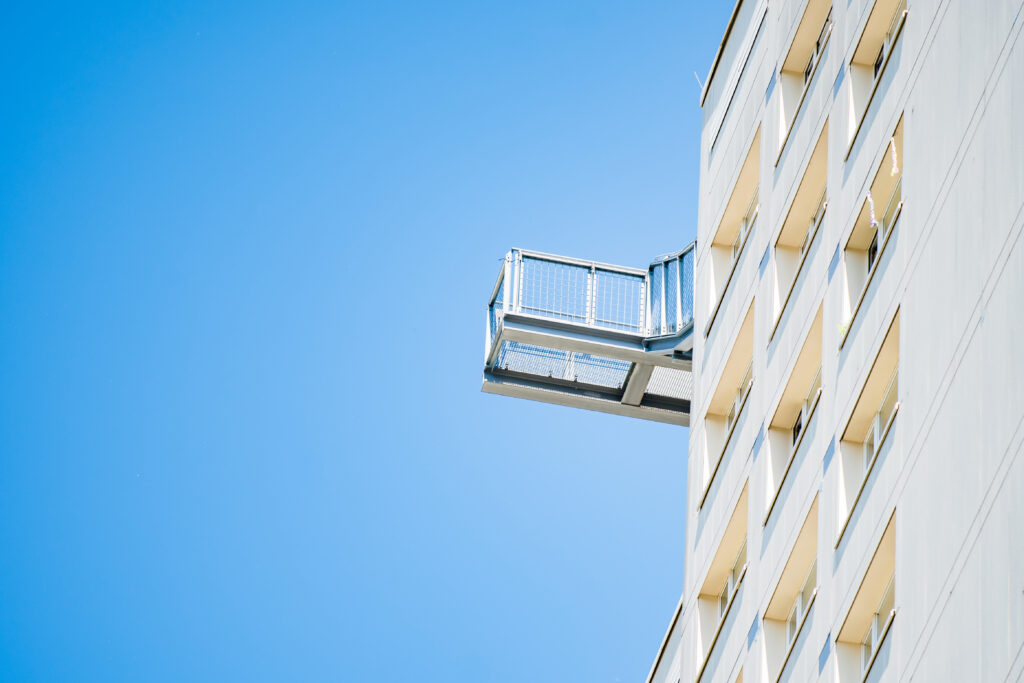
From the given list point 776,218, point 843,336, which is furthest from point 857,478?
point 776,218

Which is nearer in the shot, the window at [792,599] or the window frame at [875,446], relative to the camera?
the window frame at [875,446]

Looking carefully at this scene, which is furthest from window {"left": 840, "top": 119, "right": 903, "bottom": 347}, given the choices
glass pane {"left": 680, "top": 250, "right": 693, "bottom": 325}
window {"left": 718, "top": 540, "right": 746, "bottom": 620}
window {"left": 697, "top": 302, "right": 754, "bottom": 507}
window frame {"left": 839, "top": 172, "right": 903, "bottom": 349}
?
glass pane {"left": 680, "top": 250, "right": 693, "bottom": 325}

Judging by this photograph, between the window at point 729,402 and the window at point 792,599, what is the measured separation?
13.9 feet

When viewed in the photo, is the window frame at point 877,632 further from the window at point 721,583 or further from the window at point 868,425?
the window at point 721,583

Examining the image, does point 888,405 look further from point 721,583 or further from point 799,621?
point 721,583

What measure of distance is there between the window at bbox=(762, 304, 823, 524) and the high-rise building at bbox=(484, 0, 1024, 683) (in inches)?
1.7

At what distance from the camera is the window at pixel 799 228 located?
2934 centimetres

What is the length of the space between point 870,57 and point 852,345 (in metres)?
4.81

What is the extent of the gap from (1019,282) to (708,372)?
530 inches

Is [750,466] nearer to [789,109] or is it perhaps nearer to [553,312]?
[789,109]

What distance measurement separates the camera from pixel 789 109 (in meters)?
31.8

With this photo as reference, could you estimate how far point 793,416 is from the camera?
28828mm

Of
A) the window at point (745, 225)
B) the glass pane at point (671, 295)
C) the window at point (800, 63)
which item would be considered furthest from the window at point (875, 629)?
the glass pane at point (671, 295)

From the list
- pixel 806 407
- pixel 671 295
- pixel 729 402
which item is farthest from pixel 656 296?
pixel 806 407
